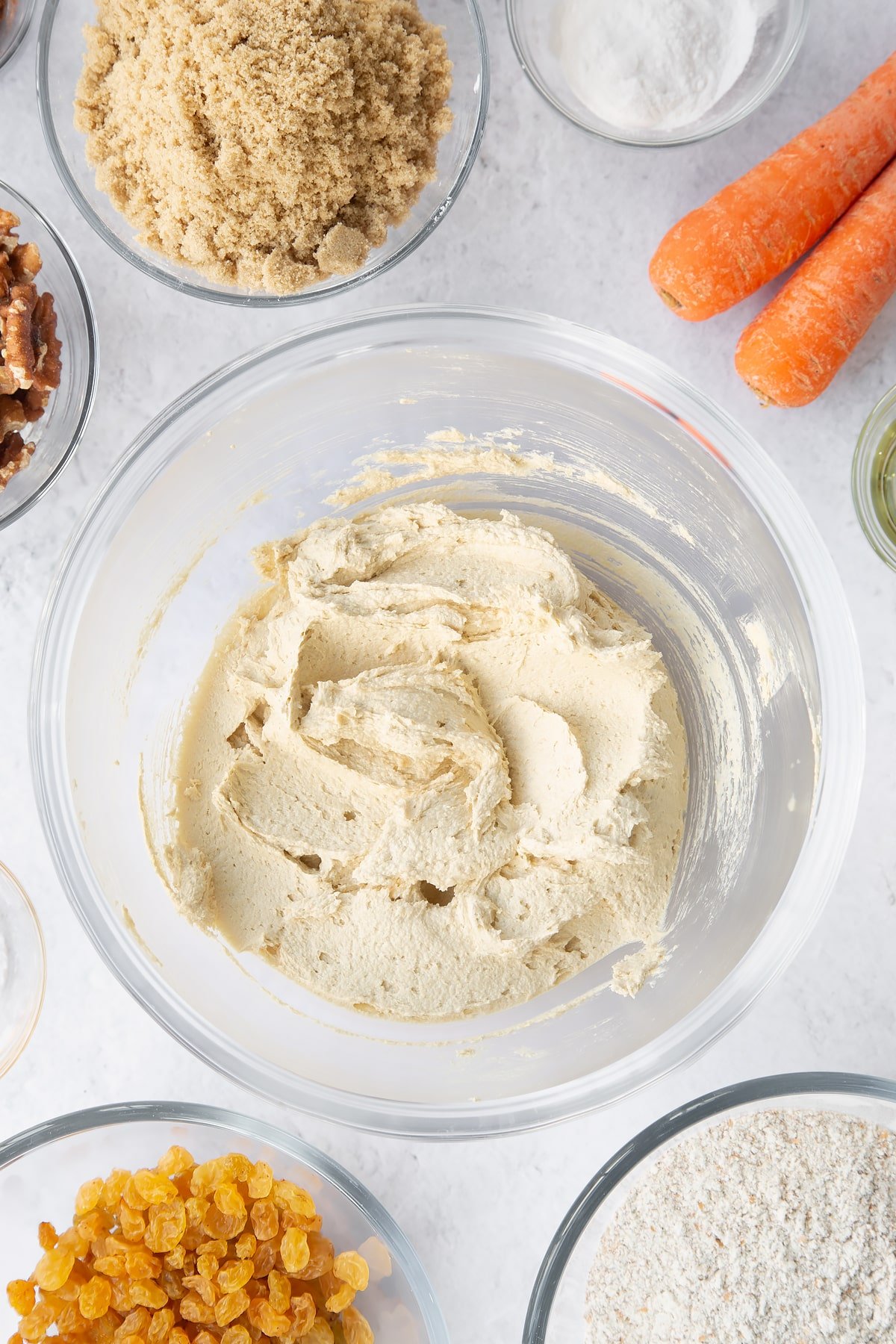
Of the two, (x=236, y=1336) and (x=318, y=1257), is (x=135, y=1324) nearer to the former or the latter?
(x=236, y=1336)

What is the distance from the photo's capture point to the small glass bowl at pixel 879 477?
63.2 inches

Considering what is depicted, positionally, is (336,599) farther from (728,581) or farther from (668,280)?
(668,280)

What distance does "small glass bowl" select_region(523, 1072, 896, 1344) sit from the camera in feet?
4.73

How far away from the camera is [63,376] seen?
162 centimetres

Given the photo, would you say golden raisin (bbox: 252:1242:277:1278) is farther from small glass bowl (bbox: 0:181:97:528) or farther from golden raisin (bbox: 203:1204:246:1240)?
small glass bowl (bbox: 0:181:97:528)

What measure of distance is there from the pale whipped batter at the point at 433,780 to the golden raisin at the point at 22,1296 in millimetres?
635

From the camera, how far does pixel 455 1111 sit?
1511 millimetres

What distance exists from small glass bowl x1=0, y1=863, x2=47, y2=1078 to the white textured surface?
25 cm

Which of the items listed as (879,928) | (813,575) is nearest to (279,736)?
(813,575)

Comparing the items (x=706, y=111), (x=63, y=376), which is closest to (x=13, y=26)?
(x=63, y=376)

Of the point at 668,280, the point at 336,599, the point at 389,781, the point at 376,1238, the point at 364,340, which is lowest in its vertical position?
the point at 376,1238

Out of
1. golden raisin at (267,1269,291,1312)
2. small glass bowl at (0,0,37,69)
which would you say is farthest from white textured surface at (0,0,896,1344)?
golden raisin at (267,1269,291,1312)

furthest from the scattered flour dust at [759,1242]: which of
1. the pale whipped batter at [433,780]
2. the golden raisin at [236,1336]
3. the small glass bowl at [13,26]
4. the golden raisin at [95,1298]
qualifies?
the small glass bowl at [13,26]

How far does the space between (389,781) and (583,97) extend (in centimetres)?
117
